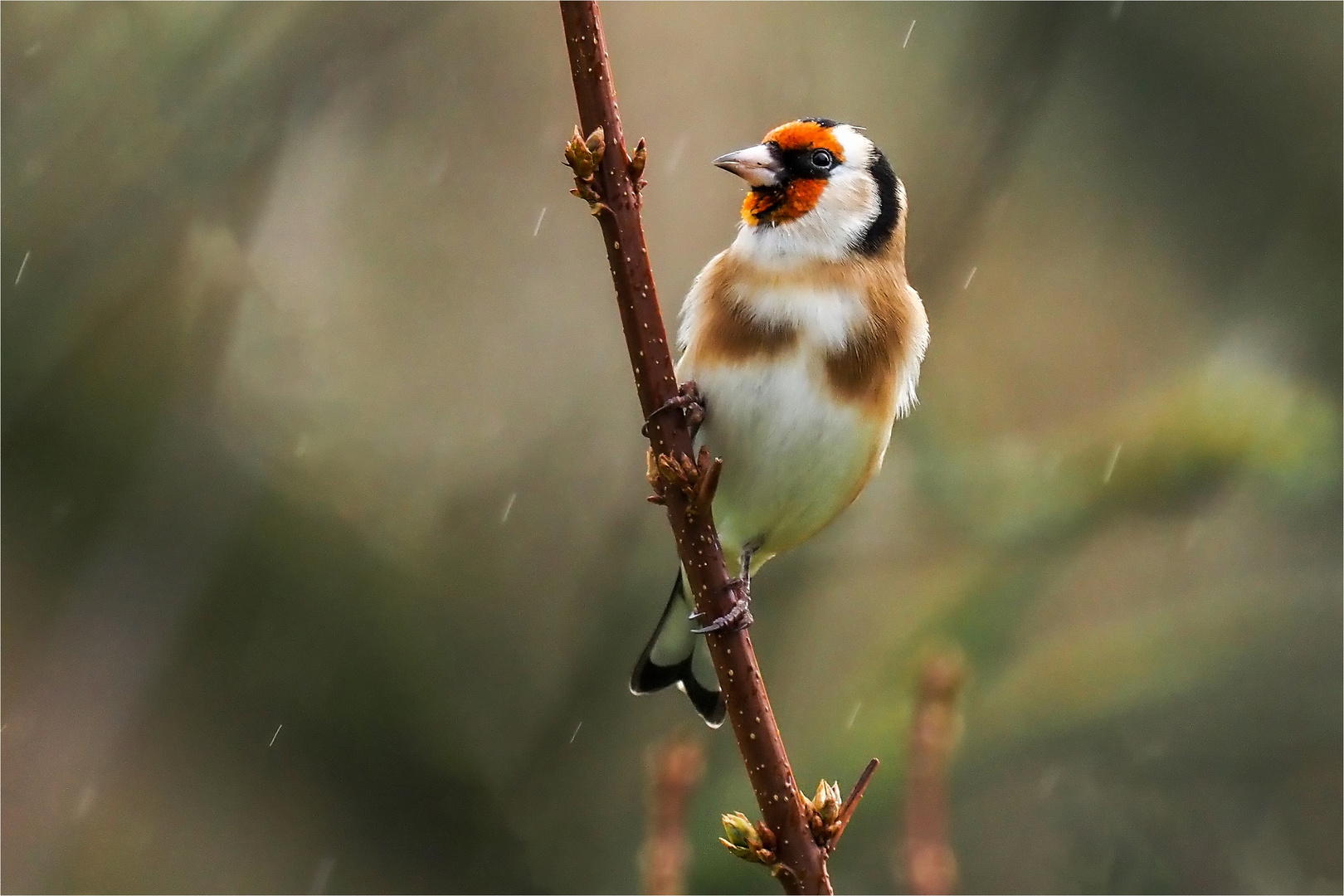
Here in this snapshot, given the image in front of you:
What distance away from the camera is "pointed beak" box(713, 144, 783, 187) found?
10.7 ft

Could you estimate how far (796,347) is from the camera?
320 centimetres

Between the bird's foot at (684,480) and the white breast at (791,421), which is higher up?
the bird's foot at (684,480)

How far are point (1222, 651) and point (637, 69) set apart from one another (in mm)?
4055

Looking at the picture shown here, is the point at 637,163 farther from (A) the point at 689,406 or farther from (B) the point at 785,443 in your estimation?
(B) the point at 785,443

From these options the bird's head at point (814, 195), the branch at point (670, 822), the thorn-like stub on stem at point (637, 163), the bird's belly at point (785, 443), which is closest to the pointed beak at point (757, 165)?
the bird's head at point (814, 195)

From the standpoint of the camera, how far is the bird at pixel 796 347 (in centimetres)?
320

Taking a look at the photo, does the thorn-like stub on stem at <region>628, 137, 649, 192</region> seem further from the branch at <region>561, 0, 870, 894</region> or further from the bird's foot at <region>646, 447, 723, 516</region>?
the bird's foot at <region>646, 447, 723, 516</region>

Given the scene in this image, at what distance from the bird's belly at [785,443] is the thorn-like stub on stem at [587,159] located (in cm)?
117

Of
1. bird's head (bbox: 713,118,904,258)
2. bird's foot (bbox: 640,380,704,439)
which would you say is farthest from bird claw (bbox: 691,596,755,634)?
bird's head (bbox: 713,118,904,258)

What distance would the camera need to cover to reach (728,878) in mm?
5406

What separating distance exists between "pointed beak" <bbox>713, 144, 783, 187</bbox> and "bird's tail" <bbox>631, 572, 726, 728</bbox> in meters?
1.07

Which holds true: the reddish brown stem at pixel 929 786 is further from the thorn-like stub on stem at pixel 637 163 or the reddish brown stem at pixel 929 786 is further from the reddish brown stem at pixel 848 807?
the thorn-like stub on stem at pixel 637 163

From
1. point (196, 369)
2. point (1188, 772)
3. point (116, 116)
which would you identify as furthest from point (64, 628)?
point (1188, 772)

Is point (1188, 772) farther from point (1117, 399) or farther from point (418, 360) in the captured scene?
point (418, 360)
